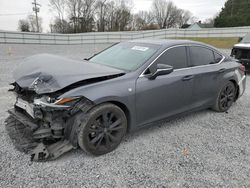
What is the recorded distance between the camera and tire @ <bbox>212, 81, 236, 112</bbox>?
4.00m

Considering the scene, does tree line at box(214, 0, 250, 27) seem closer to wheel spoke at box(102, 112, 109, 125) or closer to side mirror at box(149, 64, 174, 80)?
side mirror at box(149, 64, 174, 80)

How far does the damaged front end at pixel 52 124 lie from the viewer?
7.55 ft

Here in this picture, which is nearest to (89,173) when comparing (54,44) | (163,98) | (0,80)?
(163,98)

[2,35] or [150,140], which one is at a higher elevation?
[2,35]

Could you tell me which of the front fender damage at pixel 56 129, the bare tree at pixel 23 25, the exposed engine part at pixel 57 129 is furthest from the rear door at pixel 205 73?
the bare tree at pixel 23 25

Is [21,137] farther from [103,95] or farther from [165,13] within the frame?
[165,13]

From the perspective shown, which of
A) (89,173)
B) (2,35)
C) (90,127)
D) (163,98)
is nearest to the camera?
(89,173)

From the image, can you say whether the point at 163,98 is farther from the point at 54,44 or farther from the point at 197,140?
the point at 54,44

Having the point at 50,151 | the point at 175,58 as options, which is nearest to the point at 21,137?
the point at 50,151

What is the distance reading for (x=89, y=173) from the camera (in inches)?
90.6

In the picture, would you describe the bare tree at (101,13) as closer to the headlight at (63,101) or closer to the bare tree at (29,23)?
the bare tree at (29,23)

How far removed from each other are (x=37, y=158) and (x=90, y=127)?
74 centimetres

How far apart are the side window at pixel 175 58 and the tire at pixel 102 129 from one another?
42.2 inches

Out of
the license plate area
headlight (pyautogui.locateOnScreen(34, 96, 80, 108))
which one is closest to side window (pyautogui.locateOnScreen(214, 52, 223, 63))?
headlight (pyautogui.locateOnScreen(34, 96, 80, 108))
